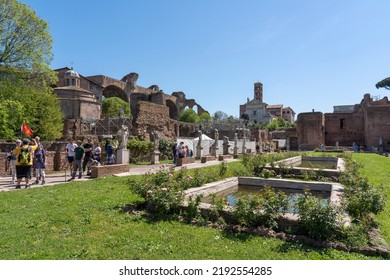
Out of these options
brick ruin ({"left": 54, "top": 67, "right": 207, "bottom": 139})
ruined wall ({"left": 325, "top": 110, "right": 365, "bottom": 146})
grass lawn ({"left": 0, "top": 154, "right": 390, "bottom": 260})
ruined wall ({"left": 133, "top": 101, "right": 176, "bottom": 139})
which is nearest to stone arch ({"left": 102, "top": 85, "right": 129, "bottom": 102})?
brick ruin ({"left": 54, "top": 67, "right": 207, "bottom": 139})

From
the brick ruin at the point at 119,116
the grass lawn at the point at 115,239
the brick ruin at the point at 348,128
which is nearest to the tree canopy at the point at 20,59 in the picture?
the brick ruin at the point at 119,116

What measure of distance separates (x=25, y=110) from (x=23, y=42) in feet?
17.7

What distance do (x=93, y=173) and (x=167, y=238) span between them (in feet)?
25.2

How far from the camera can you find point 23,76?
19516mm

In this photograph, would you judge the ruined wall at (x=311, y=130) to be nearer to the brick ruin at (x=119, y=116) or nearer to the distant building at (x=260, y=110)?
the brick ruin at (x=119, y=116)

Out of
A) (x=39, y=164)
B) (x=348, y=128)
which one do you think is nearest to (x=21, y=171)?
→ (x=39, y=164)

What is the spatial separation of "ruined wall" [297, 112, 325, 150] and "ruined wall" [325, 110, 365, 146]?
3.81m

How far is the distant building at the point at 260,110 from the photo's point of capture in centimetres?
9906

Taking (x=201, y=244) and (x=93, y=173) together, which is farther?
(x=93, y=173)

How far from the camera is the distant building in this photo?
325ft

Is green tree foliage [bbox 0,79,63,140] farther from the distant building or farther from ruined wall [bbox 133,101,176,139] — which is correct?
the distant building

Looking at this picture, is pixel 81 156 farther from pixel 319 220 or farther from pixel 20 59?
pixel 20 59
